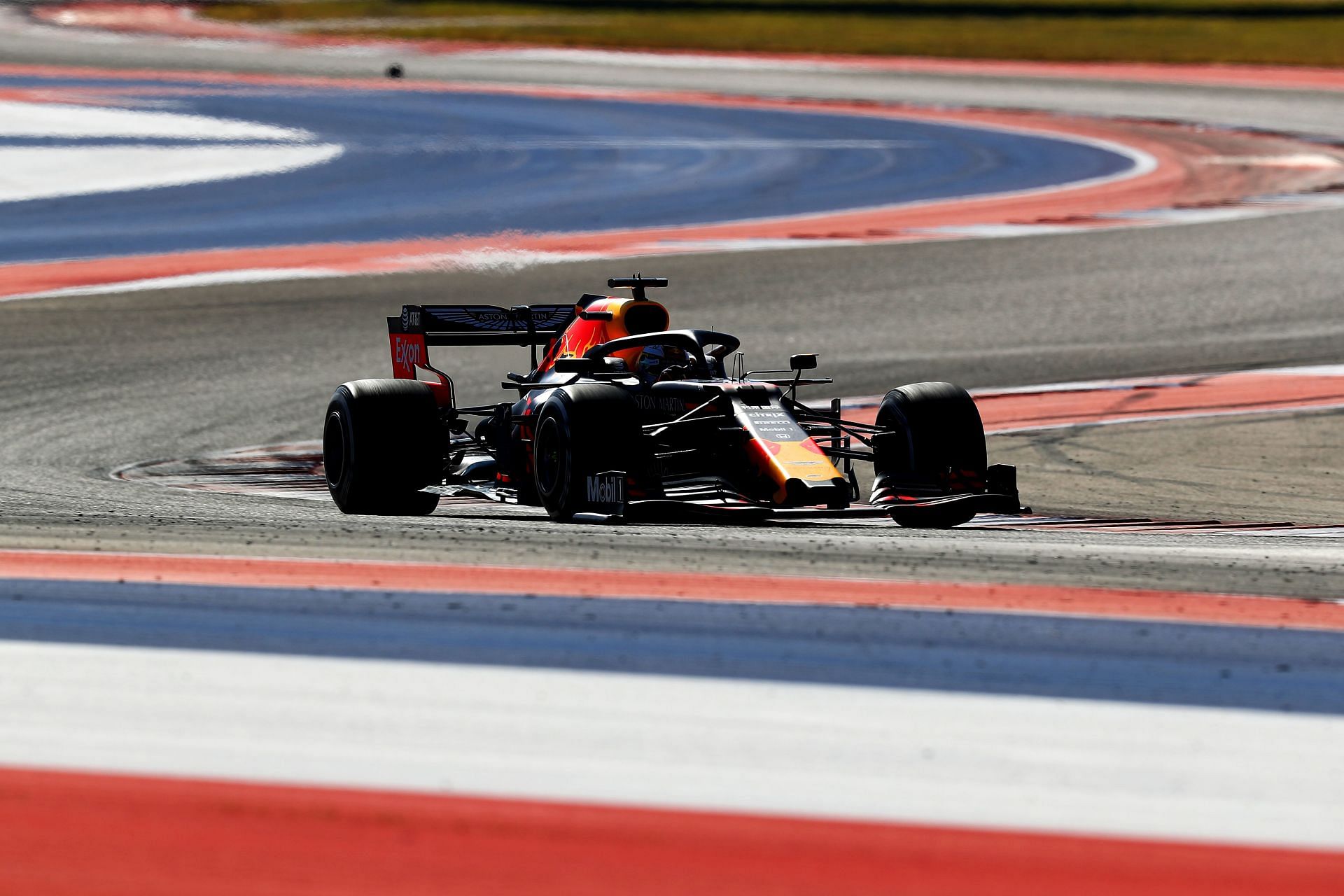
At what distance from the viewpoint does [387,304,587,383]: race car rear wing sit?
11.4 metres

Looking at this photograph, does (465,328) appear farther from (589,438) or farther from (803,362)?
(589,438)

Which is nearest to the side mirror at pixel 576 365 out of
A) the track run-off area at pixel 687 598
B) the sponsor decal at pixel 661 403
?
the sponsor decal at pixel 661 403

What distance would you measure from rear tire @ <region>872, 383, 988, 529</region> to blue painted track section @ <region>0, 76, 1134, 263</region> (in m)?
14.2

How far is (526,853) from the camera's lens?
418 cm

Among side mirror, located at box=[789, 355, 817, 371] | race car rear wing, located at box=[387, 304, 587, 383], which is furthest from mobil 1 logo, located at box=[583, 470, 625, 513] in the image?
race car rear wing, located at box=[387, 304, 587, 383]

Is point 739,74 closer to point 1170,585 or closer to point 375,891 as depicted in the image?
point 1170,585

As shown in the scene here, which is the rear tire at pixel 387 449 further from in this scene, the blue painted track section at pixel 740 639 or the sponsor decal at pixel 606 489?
the blue painted track section at pixel 740 639

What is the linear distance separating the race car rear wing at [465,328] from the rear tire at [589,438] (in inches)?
Answer: 82.9

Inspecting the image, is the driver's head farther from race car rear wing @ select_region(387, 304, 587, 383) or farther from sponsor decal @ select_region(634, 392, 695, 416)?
race car rear wing @ select_region(387, 304, 587, 383)

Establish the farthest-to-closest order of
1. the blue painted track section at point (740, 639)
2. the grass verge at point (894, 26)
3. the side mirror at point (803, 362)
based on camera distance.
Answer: the grass verge at point (894, 26)
the side mirror at point (803, 362)
the blue painted track section at point (740, 639)

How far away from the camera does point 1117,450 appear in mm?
12992

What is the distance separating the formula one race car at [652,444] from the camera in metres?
9.09

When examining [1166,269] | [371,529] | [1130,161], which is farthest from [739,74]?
[371,529]

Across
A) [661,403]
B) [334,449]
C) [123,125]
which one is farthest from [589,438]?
[123,125]
